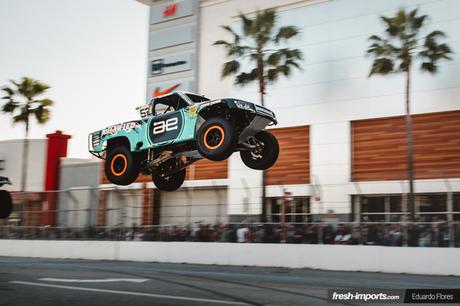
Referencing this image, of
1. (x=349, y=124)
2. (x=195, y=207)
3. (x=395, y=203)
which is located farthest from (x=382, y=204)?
(x=195, y=207)

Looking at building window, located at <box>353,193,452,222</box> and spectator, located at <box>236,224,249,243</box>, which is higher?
building window, located at <box>353,193,452,222</box>

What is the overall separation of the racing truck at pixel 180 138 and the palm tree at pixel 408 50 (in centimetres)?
1722

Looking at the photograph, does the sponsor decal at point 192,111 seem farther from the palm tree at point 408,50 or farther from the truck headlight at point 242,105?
the palm tree at point 408,50

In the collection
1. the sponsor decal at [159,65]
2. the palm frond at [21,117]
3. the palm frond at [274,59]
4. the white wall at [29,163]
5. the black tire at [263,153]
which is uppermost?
the sponsor decal at [159,65]

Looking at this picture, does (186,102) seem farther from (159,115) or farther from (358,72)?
(358,72)

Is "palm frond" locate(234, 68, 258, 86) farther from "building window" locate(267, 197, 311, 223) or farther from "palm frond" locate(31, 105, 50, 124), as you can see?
"palm frond" locate(31, 105, 50, 124)

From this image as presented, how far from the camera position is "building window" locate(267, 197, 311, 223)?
23703 mm

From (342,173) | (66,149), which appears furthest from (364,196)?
(66,149)

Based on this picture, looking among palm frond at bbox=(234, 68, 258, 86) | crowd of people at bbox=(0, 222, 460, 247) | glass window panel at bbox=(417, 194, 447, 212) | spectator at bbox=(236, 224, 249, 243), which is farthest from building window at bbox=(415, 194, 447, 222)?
palm frond at bbox=(234, 68, 258, 86)

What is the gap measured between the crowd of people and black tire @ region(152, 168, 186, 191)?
394 inches

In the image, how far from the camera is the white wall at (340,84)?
28.5 meters

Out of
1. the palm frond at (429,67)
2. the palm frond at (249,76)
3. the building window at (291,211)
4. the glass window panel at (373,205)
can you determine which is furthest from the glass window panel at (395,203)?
the palm frond at (249,76)

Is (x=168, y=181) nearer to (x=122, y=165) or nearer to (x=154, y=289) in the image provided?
(x=122, y=165)

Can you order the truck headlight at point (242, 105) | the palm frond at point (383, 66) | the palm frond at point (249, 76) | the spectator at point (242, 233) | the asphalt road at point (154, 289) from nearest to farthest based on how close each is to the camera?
1. the truck headlight at point (242, 105)
2. the asphalt road at point (154, 289)
3. the spectator at point (242, 233)
4. the palm frond at point (383, 66)
5. the palm frond at point (249, 76)
